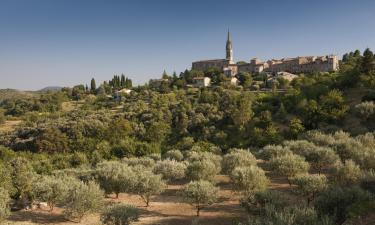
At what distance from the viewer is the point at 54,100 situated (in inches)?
4451

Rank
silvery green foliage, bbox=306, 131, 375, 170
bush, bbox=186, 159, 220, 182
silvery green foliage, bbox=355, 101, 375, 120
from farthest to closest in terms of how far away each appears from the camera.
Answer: silvery green foliage, bbox=355, 101, 375, 120 → bush, bbox=186, 159, 220, 182 → silvery green foliage, bbox=306, 131, 375, 170

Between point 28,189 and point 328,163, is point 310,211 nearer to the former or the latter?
point 328,163

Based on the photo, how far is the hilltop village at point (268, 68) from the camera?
343 ft

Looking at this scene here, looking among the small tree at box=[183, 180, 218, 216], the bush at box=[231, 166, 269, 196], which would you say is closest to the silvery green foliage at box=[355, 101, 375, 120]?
the bush at box=[231, 166, 269, 196]

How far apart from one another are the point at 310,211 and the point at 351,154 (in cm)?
1489

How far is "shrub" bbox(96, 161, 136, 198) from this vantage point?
2194 cm

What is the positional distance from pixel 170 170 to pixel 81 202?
31.9 feet

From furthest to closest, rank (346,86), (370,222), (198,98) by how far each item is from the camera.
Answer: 1. (198,98)
2. (346,86)
3. (370,222)

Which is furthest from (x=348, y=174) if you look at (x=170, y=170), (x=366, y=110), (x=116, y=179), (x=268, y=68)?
(x=268, y=68)

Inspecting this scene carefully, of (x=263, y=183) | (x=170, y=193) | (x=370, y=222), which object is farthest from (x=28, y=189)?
(x=370, y=222)

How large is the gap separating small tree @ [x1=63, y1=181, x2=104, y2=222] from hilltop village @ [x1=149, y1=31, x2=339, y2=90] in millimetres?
81283

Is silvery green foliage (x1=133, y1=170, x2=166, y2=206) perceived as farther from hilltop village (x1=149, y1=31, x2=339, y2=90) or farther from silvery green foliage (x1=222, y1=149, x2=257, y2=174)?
hilltop village (x1=149, y1=31, x2=339, y2=90)

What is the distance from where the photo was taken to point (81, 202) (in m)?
17.6

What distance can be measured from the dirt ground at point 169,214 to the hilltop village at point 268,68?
7677 centimetres
